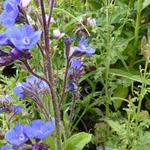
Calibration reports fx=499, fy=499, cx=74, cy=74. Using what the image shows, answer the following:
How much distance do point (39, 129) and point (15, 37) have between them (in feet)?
0.91

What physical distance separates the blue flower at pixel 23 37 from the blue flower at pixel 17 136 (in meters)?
0.26

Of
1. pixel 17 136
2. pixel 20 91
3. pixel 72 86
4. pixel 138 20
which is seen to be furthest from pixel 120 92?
pixel 17 136

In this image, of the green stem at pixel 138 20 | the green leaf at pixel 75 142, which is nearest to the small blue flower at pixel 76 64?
the green leaf at pixel 75 142

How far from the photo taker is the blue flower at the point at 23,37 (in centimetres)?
134

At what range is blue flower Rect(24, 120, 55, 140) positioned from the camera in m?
1.42

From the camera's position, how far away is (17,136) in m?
1.45

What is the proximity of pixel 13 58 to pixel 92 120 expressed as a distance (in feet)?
3.06

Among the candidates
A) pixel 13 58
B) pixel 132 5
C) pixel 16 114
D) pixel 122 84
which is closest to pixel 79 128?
pixel 122 84

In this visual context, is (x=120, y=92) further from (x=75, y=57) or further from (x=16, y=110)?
(x=75, y=57)

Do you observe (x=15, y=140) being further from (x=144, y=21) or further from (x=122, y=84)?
(x=144, y=21)

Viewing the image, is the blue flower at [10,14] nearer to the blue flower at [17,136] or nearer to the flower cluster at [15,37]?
the flower cluster at [15,37]

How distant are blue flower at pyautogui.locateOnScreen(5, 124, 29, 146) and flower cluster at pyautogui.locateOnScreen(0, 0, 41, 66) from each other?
21cm

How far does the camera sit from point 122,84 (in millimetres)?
2170

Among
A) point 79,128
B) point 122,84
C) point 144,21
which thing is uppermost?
point 144,21
